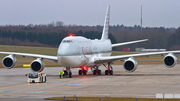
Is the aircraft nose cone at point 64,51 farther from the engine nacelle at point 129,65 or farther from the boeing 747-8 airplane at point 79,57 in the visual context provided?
the engine nacelle at point 129,65

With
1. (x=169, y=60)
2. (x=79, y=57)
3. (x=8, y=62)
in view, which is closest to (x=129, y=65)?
(x=169, y=60)

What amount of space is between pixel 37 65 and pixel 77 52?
5.22 m

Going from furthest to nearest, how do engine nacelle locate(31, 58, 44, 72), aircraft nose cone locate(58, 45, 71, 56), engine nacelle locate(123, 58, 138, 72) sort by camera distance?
engine nacelle locate(31, 58, 44, 72), engine nacelle locate(123, 58, 138, 72), aircraft nose cone locate(58, 45, 71, 56)

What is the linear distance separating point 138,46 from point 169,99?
3117 inches

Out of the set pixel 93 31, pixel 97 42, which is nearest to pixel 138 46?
pixel 93 31

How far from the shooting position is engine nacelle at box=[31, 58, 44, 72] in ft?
133

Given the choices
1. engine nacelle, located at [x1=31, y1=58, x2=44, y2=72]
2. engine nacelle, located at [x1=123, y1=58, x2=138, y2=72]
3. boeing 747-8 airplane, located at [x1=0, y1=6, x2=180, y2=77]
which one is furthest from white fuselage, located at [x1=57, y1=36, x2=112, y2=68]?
engine nacelle, located at [x1=123, y1=58, x2=138, y2=72]

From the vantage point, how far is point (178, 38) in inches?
3410

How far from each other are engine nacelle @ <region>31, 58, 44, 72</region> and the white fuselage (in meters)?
3.42

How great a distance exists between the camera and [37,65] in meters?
40.9

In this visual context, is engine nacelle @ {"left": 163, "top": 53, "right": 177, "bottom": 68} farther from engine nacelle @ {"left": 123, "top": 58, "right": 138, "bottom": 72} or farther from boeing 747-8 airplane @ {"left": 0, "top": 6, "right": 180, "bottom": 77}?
engine nacelle @ {"left": 123, "top": 58, "right": 138, "bottom": 72}

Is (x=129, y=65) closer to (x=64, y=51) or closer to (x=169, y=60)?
(x=169, y=60)

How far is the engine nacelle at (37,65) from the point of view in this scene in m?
40.5

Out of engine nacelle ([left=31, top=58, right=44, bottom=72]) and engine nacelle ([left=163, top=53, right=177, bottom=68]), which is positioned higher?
engine nacelle ([left=163, top=53, right=177, bottom=68])
